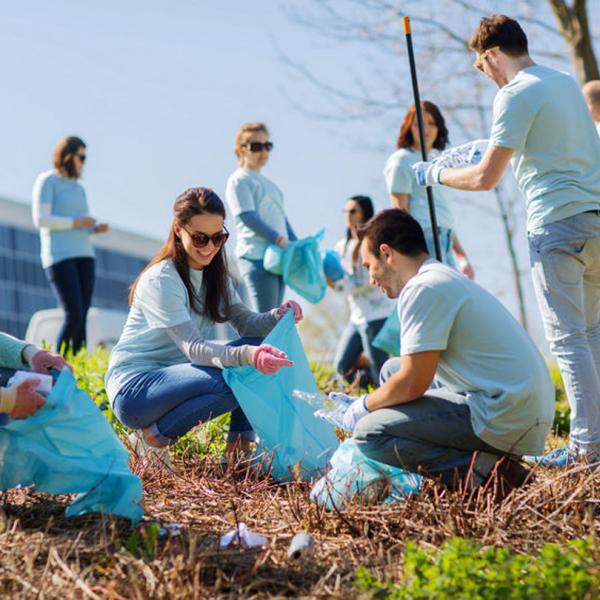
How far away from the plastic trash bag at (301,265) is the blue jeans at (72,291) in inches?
67.7

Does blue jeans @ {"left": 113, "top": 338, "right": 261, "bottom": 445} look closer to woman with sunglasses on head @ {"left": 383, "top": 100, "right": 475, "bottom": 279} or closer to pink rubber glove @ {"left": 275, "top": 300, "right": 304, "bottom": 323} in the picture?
pink rubber glove @ {"left": 275, "top": 300, "right": 304, "bottom": 323}

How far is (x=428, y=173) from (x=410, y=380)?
4.17ft

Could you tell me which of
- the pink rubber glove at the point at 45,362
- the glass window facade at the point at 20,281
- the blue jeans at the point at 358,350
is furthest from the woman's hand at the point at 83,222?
the glass window facade at the point at 20,281

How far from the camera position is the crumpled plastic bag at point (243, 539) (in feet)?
10.7

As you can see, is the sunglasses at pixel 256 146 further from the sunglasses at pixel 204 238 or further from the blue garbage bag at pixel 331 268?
the sunglasses at pixel 204 238

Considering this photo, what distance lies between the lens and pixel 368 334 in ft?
23.1

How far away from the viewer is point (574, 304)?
13.7 ft

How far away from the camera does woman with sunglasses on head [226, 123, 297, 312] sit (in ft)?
20.3

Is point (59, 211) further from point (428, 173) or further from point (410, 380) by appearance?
point (410, 380)

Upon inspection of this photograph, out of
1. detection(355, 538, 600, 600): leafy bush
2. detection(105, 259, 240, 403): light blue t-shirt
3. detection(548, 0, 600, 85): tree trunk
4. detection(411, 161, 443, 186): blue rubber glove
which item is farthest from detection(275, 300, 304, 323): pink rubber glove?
detection(548, 0, 600, 85): tree trunk

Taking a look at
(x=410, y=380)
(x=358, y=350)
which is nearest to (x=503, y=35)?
(x=410, y=380)

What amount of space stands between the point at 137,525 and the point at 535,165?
211 centimetres

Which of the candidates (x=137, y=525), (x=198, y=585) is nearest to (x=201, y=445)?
(x=137, y=525)

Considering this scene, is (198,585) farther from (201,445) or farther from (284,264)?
(284,264)
